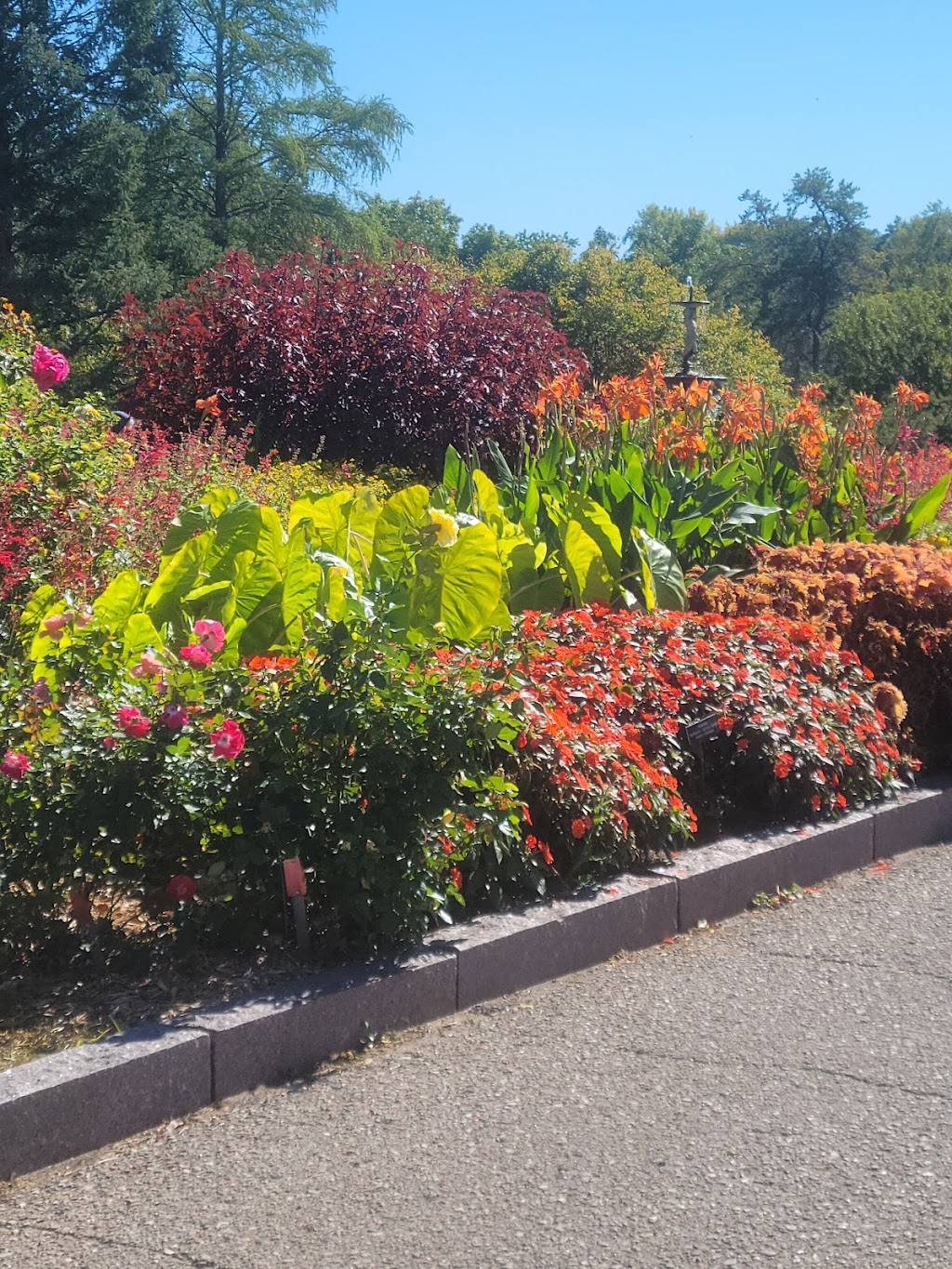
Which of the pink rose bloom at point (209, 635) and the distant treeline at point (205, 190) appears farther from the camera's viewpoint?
the distant treeline at point (205, 190)

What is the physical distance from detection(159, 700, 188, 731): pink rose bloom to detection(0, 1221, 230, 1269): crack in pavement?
1204 millimetres

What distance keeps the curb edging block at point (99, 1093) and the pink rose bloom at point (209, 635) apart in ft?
3.37

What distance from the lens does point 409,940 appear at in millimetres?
3396

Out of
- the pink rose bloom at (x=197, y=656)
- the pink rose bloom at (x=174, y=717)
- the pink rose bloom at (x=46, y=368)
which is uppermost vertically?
the pink rose bloom at (x=46, y=368)

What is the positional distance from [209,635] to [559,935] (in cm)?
131

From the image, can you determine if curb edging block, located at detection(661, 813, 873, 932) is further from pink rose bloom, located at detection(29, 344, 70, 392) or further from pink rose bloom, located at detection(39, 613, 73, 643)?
pink rose bloom, located at detection(29, 344, 70, 392)

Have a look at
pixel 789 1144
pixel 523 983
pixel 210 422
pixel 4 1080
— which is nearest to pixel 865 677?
pixel 523 983

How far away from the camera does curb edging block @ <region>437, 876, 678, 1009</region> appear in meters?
3.46

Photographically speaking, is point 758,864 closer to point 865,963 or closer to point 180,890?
point 865,963

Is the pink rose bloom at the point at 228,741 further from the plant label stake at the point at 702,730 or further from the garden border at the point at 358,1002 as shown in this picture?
the plant label stake at the point at 702,730

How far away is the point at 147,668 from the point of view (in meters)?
3.40

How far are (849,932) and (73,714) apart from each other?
248cm

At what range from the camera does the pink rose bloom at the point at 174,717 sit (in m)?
3.26

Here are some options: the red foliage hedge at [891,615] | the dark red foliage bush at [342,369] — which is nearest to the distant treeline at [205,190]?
the dark red foliage bush at [342,369]
